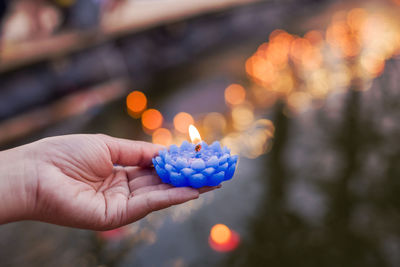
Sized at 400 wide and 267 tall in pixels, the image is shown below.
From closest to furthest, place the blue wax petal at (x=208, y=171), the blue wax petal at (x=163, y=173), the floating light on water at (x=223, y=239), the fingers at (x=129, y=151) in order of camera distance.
Result: the blue wax petal at (x=208, y=171)
the blue wax petal at (x=163, y=173)
the fingers at (x=129, y=151)
the floating light on water at (x=223, y=239)

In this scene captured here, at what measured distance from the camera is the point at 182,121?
4.56 meters

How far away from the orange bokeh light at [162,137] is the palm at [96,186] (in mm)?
2097

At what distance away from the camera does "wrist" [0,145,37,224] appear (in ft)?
5.50

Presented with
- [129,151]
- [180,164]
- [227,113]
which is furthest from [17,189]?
[227,113]

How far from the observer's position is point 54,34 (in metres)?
5.13

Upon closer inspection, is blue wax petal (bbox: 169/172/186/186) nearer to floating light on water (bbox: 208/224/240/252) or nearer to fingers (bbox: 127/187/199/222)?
fingers (bbox: 127/187/199/222)

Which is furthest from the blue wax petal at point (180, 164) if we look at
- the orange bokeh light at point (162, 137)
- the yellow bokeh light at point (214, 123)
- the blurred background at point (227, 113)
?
the yellow bokeh light at point (214, 123)

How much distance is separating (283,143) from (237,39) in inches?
174

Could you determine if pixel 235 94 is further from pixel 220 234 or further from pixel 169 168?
pixel 169 168

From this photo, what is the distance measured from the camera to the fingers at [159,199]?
5.38 ft

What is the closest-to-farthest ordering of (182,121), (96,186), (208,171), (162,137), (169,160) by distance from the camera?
(208,171)
(169,160)
(96,186)
(162,137)
(182,121)

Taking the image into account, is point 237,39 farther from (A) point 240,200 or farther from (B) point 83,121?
(A) point 240,200

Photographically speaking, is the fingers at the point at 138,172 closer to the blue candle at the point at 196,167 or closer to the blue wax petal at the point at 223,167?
the blue candle at the point at 196,167

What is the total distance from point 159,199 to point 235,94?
3736 mm
